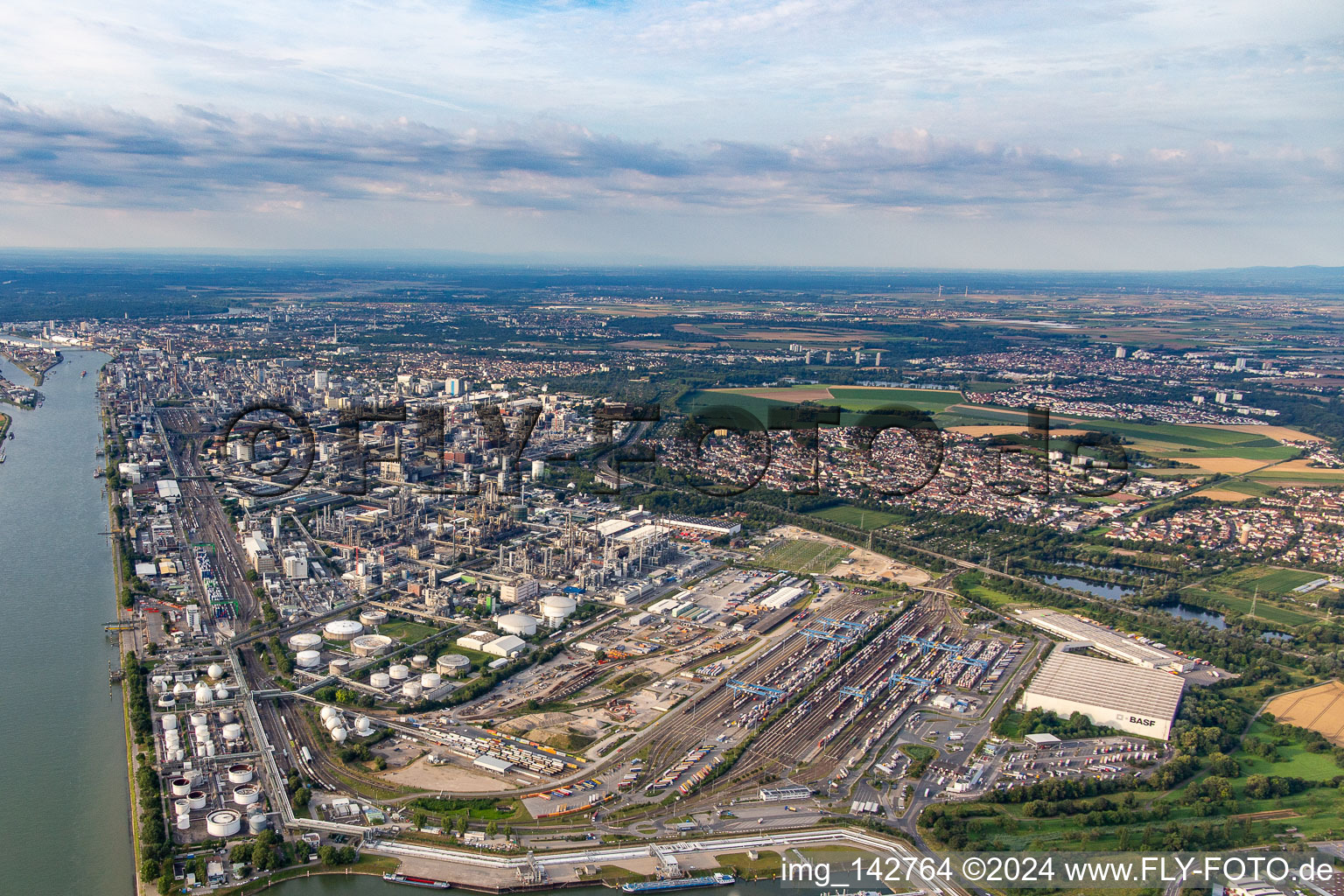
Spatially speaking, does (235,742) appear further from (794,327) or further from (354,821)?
(794,327)

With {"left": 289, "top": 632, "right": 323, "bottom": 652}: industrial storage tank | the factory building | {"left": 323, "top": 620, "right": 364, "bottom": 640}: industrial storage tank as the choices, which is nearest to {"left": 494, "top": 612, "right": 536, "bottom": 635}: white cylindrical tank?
{"left": 323, "top": 620, "right": 364, "bottom": 640}: industrial storage tank

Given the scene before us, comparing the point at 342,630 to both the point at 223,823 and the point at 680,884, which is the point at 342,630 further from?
the point at 680,884

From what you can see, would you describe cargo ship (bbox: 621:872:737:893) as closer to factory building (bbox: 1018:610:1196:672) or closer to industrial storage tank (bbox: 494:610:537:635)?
industrial storage tank (bbox: 494:610:537:635)

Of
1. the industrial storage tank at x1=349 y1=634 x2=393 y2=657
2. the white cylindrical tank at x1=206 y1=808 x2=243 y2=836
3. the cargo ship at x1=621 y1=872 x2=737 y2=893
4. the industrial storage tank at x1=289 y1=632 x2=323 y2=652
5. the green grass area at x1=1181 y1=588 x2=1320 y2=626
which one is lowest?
the cargo ship at x1=621 y1=872 x2=737 y2=893

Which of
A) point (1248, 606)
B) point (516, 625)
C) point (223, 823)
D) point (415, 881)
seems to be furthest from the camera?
point (1248, 606)

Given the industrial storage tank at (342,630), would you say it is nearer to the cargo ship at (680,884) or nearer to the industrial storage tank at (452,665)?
the industrial storage tank at (452,665)

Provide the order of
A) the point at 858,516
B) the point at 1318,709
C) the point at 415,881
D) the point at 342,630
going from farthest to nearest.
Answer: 1. the point at 858,516
2. the point at 342,630
3. the point at 1318,709
4. the point at 415,881

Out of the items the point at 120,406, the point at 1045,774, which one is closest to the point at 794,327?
the point at 120,406

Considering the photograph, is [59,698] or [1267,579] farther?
[1267,579]

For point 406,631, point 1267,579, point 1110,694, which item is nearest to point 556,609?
point 406,631
